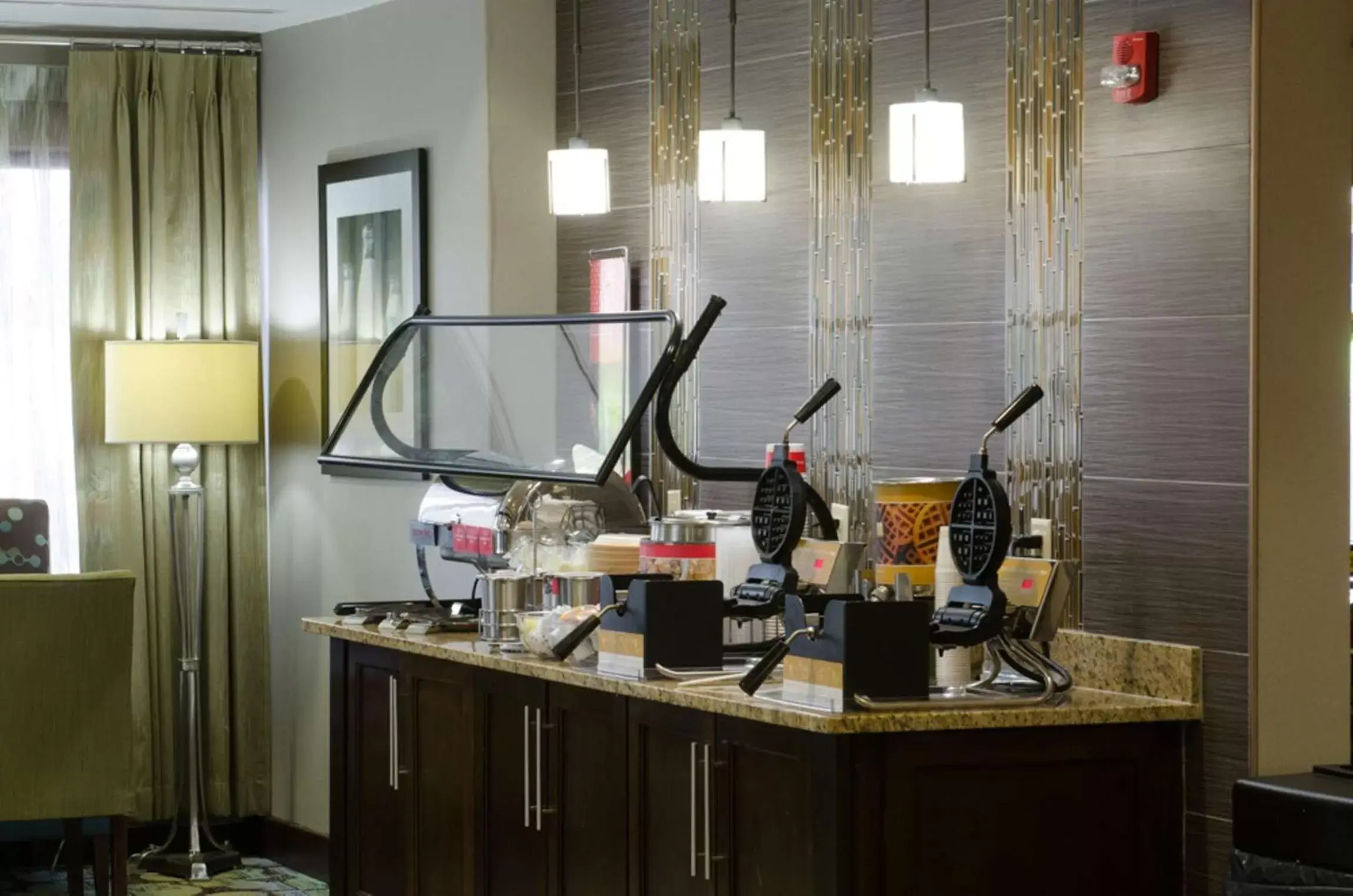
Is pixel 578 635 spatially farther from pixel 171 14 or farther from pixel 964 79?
pixel 171 14

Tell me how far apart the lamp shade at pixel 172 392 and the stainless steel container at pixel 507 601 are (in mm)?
1802

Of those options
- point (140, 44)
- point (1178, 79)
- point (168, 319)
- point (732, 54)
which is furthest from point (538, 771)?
point (140, 44)

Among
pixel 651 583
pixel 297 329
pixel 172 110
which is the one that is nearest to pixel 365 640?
pixel 651 583

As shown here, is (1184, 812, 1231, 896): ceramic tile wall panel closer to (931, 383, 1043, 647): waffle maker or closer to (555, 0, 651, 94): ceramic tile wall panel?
(931, 383, 1043, 647): waffle maker

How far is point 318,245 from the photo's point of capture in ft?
19.6

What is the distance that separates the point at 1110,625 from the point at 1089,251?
699 mm

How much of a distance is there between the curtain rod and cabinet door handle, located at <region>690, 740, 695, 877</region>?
134 inches

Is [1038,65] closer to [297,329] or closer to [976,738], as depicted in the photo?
[976,738]

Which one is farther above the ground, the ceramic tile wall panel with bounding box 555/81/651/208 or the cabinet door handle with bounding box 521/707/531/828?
the ceramic tile wall panel with bounding box 555/81/651/208

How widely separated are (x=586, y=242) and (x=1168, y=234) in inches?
78.5

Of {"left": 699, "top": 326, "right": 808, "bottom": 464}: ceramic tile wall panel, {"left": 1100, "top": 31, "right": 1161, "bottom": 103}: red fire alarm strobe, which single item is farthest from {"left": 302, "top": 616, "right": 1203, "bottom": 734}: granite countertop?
{"left": 1100, "top": 31, "right": 1161, "bottom": 103}: red fire alarm strobe

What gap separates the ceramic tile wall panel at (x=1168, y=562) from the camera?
349 centimetres

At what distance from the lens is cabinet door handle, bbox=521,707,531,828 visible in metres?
4.17

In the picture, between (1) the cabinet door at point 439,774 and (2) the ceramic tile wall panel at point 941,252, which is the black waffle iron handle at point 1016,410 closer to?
(2) the ceramic tile wall panel at point 941,252
